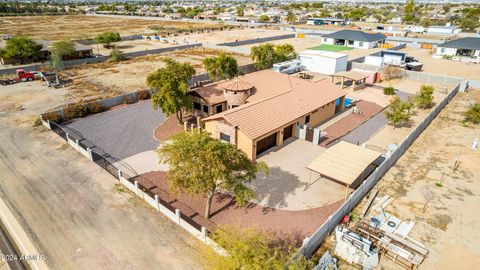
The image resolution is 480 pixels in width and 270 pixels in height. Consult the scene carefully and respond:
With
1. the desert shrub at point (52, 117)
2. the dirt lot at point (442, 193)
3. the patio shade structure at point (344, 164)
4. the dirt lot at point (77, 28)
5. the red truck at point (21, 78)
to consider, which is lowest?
the dirt lot at point (442, 193)

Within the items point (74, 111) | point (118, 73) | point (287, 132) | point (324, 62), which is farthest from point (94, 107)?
point (324, 62)

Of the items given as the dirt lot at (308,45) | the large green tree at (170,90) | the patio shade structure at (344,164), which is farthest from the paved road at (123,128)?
the dirt lot at (308,45)

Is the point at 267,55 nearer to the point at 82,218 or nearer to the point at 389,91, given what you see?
the point at 389,91

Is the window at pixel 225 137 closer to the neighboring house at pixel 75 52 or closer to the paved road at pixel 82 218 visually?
the paved road at pixel 82 218

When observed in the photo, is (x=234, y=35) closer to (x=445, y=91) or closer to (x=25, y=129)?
(x=445, y=91)

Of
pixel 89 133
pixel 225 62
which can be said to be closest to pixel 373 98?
pixel 225 62
